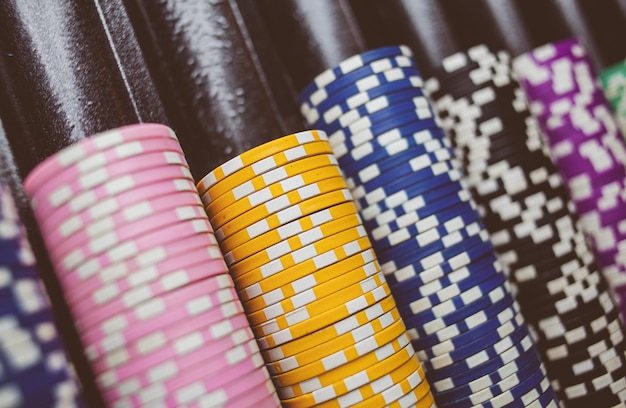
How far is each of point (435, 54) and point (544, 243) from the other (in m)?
1.01

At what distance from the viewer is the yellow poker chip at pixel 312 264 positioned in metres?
1.52

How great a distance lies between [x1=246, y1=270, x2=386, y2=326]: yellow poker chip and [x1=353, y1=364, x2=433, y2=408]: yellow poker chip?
0.29 m

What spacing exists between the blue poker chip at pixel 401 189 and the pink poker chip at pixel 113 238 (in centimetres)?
75

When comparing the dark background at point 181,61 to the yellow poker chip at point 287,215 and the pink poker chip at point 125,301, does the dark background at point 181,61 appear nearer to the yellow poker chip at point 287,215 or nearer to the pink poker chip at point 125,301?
the pink poker chip at point 125,301

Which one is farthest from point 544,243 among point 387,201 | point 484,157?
point 387,201

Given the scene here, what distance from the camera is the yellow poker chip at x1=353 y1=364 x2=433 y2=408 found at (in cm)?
150

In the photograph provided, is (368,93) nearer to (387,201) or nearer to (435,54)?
(387,201)

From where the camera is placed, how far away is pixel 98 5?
193 cm

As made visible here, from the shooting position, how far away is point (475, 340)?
179cm

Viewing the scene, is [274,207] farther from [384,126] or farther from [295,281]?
[384,126]

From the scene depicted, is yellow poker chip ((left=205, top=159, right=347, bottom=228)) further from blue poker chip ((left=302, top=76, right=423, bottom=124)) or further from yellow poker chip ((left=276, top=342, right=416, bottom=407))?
yellow poker chip ((left=276, top=342, right=416, bottom=407))

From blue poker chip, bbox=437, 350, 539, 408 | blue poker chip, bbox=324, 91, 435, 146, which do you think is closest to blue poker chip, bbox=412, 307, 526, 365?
blue poker chip, bbox=437, 350, 539, 408

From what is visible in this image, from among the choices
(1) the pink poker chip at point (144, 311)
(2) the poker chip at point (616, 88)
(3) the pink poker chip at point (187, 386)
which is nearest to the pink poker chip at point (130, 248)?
(1) the pink poker chip at point (144, 311)

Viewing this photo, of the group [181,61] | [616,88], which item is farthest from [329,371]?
[616,88]
